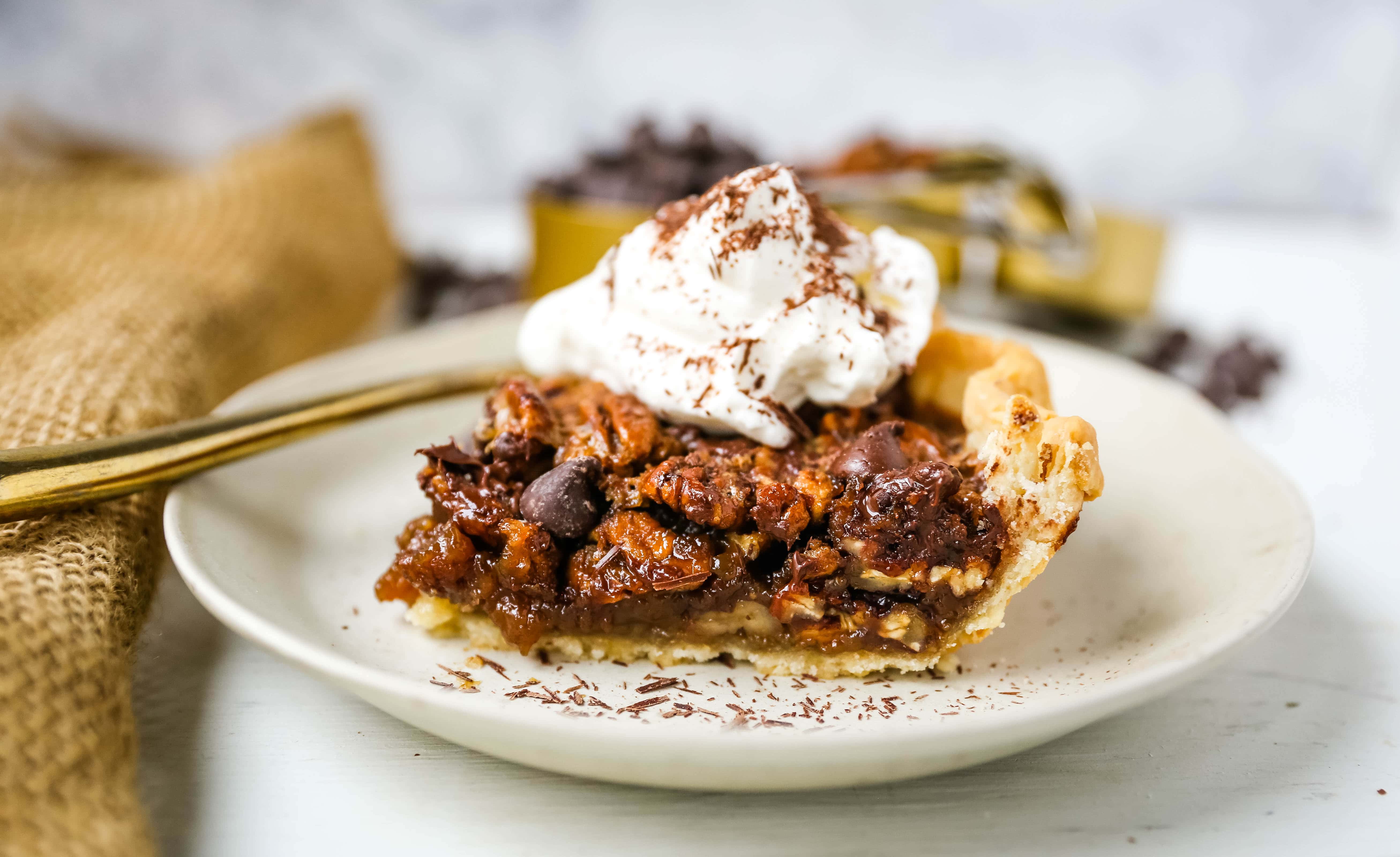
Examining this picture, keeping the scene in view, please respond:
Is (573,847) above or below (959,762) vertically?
below

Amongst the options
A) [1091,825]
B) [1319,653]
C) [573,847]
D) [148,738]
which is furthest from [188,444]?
[1319,653]

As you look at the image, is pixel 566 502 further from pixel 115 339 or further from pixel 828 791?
pixel 115 339

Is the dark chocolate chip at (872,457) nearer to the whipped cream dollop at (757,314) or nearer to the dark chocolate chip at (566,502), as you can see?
the whipped cream dollop at (757,314)

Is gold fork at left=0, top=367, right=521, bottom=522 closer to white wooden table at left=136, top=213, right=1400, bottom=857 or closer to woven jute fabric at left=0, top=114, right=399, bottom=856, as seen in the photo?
woven jute fabric at left=0, top=114, right=399, bottom=856

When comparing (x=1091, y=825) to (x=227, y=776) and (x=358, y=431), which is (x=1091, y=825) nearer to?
(x=227, y=776)

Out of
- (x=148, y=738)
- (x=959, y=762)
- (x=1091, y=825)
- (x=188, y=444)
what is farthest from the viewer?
(x=188, y=444)

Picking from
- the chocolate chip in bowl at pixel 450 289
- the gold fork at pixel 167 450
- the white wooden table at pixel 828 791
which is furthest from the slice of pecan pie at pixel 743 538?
the chocolate chip in bowl at pixel 450 289

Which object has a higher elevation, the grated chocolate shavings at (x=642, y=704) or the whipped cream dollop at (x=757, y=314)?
the whipped cream dollop at (x=757, y=314)
